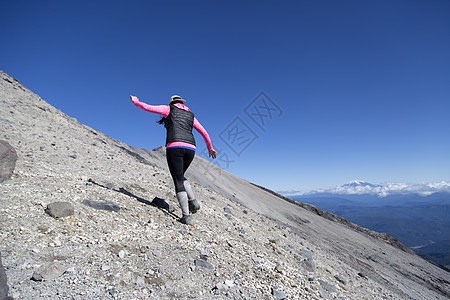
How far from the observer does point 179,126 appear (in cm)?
526

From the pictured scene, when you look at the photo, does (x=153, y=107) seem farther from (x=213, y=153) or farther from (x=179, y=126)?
(x=213, y=153)

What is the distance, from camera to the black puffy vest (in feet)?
17.0

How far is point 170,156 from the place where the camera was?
5.13m

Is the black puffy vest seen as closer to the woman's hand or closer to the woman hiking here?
the woman hiking

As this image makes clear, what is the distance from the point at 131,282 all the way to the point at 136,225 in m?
1.68

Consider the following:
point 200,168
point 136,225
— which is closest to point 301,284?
point 136,225

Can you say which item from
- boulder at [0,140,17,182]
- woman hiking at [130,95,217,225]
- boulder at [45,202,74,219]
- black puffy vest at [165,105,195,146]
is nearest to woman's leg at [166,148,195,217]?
woman hiking at [130,95,217,225]

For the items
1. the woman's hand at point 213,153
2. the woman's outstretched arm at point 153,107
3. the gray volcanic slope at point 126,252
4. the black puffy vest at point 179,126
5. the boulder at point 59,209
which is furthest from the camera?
the woman's hand at point 213,153

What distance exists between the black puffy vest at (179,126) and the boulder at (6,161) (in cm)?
348

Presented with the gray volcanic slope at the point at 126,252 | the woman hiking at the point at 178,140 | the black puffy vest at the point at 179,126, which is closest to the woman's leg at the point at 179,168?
the woman hiking at the point at 178,140

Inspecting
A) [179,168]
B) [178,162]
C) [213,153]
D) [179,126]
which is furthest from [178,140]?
[213,153]

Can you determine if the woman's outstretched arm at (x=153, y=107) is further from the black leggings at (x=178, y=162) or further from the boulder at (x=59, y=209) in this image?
the boulder at (x=59, y=209)

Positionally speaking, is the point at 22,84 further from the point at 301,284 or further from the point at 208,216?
the point at 301,284

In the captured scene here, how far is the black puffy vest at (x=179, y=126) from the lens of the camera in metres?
5.17
